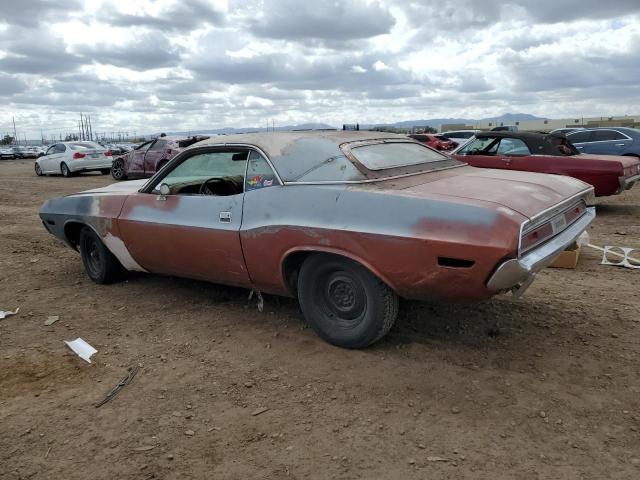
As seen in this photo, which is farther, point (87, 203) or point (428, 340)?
point (87, 203)

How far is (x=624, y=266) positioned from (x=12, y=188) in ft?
51.4

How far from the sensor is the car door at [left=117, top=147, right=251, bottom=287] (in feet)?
13.1

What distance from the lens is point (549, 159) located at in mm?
8234

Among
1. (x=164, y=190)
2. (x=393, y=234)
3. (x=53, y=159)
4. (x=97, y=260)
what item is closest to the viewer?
(x=393, y=234)

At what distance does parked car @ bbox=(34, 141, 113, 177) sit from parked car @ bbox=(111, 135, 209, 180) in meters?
3.42

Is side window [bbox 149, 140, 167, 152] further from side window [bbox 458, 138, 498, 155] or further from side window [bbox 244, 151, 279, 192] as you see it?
side window [bbox 244, 151, 279, 192]

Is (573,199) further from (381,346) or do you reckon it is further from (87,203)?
(87,203)

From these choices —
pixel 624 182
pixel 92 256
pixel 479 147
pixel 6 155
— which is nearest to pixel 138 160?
pixel 479 147

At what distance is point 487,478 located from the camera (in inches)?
90.7

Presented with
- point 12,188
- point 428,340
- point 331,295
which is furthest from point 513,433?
point 12,188

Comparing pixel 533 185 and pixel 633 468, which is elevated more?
pixel 533 185

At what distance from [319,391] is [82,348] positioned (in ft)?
6.10

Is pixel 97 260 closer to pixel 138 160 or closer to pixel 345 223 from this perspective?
pixel 345 223

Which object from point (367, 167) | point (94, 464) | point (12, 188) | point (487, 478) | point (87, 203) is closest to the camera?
point (487, 478)
